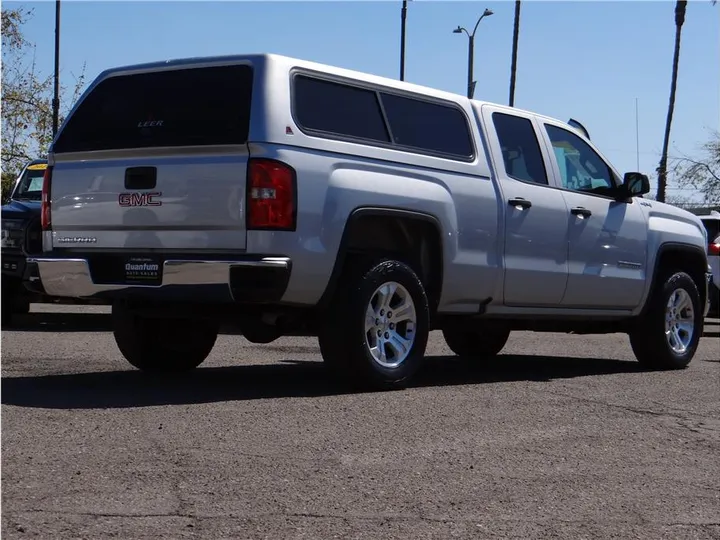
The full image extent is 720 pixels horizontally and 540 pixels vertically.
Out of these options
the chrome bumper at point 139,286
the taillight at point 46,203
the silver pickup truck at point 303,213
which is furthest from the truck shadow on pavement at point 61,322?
the chrome bumper at point 139,286

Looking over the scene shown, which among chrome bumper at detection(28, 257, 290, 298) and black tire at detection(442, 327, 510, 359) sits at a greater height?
chrome bumper at detection(28, 257, 290, 298)

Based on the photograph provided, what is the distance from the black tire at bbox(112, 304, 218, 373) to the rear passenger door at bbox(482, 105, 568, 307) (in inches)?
89.2

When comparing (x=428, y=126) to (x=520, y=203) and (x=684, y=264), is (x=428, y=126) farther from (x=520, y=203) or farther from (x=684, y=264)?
(x=684, y=264)

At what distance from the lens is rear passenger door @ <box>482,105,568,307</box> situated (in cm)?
887

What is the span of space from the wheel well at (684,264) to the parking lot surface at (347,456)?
1.48 m

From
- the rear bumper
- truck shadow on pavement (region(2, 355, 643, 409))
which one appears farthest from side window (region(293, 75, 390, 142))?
truck shadow on pavement (region(2, 355, 643, 409))

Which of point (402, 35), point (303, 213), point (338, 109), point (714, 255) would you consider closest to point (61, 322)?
point (338, 109)

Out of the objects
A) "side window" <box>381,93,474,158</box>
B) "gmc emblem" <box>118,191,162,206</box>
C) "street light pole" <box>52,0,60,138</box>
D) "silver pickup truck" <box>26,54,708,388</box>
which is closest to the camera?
"silver pickup truck" <box>26,54,708,388</box>

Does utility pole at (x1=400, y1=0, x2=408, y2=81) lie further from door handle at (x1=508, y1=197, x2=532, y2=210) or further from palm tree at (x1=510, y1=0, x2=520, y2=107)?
door handle at (x1=508, y1=197, x2=532, y2=210)

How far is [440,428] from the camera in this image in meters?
6.50

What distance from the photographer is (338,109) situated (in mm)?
7699

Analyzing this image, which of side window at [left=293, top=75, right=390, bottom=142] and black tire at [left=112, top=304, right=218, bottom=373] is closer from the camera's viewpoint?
side window at [left=293, top=75, right=390, bottom=142]

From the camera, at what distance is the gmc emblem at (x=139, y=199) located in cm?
738

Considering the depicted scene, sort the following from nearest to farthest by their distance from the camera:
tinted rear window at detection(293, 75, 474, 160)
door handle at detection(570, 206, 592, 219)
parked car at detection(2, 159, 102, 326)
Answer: tinted rear window at detection(293, 75, 474, 160) → door handle at detection(570, 206, 592, 219) → parked car at detection(2, 159, 102, 326)
